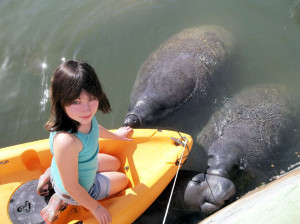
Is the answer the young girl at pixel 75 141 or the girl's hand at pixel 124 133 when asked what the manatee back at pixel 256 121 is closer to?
the girl's hand at pixel 124 133

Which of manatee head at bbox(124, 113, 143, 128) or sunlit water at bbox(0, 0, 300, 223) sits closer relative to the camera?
manatee head at bbox(124, 113, 143, 128)

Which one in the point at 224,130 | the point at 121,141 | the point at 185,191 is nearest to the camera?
the point at 185,191

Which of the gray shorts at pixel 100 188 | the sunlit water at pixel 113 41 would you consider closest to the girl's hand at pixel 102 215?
the gray shorts at pixel 100 188

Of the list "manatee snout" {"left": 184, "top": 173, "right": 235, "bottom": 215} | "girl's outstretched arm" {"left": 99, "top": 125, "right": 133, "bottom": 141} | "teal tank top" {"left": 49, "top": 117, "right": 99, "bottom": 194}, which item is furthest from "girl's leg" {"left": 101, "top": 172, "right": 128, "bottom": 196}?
"manatee snout" {"left": 184, "top": 173, "right": 235, "bottom": 215}

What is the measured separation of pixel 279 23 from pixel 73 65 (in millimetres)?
6430

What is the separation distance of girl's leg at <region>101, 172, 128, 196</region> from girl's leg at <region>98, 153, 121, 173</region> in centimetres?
12

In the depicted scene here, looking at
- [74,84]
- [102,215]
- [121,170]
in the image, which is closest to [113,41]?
[121,170]

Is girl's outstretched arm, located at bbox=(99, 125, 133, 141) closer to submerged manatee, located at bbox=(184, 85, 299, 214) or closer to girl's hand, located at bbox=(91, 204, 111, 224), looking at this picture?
girl's hand, located at bbox=(91, 204, 111, 224)

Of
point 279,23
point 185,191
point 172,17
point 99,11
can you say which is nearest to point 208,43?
point 172,17

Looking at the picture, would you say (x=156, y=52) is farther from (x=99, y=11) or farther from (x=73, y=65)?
(x=73, y=65)

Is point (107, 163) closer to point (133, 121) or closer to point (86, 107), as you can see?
point (133, 121)

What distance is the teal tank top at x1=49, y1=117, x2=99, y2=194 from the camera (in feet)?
10.8

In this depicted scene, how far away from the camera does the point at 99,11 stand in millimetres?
8203

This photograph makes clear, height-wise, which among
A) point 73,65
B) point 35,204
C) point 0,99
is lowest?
point 35,204
